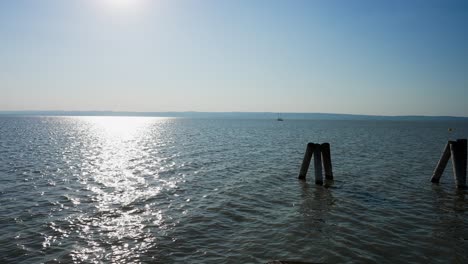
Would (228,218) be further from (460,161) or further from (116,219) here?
(460,161)

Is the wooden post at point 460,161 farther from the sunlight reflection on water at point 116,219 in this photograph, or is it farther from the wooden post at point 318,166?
the sunlight reflection on water at point 116,219

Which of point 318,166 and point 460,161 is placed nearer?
point 460,161

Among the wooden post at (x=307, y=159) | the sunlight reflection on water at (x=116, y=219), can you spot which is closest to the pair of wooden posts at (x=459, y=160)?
the wooden post at (x=307, y=159)

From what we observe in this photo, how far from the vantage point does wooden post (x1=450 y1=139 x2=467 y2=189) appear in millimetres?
15680

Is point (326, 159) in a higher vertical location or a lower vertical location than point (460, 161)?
lower

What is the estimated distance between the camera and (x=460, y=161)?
15773 millimetres

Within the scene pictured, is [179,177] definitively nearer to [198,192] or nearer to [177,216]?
[198,192]

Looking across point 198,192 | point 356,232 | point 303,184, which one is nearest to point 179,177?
point 198,192

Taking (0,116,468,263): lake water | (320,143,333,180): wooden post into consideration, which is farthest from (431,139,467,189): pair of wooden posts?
(320,143,333,180): wooden post

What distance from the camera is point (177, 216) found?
1155 centimetres

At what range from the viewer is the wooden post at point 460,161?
15.7 meters

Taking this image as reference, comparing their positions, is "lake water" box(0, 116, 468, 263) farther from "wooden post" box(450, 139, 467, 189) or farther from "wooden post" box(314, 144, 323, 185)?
"wooden post" box(450, 139, 467, 189)

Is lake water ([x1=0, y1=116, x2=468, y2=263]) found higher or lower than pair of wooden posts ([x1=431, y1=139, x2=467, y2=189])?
lower

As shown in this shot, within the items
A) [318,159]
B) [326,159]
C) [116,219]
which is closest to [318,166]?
[318,159]
